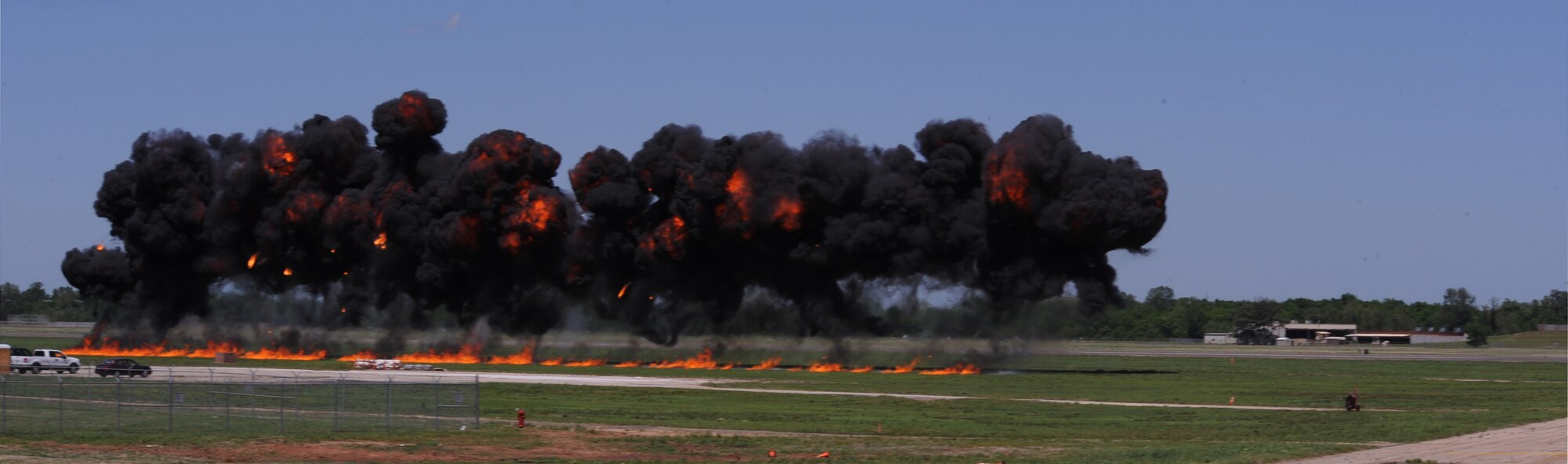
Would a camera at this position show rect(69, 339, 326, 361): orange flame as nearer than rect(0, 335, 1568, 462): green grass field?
No

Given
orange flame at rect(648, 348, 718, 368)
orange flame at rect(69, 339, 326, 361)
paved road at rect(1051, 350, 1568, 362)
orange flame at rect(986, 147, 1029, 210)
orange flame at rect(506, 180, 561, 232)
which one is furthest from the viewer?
paved road at rect(1051, 350, 1568, 362)

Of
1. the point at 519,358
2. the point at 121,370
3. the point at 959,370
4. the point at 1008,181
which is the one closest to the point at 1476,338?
the point at 959,370

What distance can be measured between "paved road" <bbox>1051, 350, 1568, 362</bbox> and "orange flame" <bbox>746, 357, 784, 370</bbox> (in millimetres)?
33485

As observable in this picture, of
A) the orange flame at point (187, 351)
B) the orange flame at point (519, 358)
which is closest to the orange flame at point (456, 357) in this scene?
the orange flame at point (519, 358)

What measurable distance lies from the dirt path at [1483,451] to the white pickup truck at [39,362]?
69672mm

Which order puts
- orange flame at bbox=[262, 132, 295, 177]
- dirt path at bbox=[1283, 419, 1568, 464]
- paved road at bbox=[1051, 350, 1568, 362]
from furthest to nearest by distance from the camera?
paved road at bbox=[1051, 350, 1568, 362]
orange flame at bbox=[262, 132, 295, 177]
dirt path at bbox=[1283, 419, 1568, 464]

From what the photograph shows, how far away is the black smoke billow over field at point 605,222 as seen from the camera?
96625 mm

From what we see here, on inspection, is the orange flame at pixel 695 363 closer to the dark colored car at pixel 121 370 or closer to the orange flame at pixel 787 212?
the orange flame at pixel 787 212

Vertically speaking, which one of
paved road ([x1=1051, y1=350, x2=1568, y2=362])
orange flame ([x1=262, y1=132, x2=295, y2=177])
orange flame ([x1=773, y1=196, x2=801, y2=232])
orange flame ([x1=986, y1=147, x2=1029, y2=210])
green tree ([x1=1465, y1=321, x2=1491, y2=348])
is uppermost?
orange flame ([x1=262, y1=132, x2=295, y2=177])

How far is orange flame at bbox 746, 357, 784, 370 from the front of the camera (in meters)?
103

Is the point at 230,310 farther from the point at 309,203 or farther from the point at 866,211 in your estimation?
the point at 866,211

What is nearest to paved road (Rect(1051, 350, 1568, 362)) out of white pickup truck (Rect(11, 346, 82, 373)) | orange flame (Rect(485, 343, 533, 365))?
orange flame (Rect(485, 343, 533, 365))

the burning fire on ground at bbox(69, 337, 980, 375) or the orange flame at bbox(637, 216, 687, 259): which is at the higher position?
the orange flame at bbox(637, 216, 687, 259)

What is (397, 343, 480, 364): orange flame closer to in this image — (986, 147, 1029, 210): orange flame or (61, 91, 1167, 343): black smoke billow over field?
(61, 91, 1167, 343): black smoke billow over field
